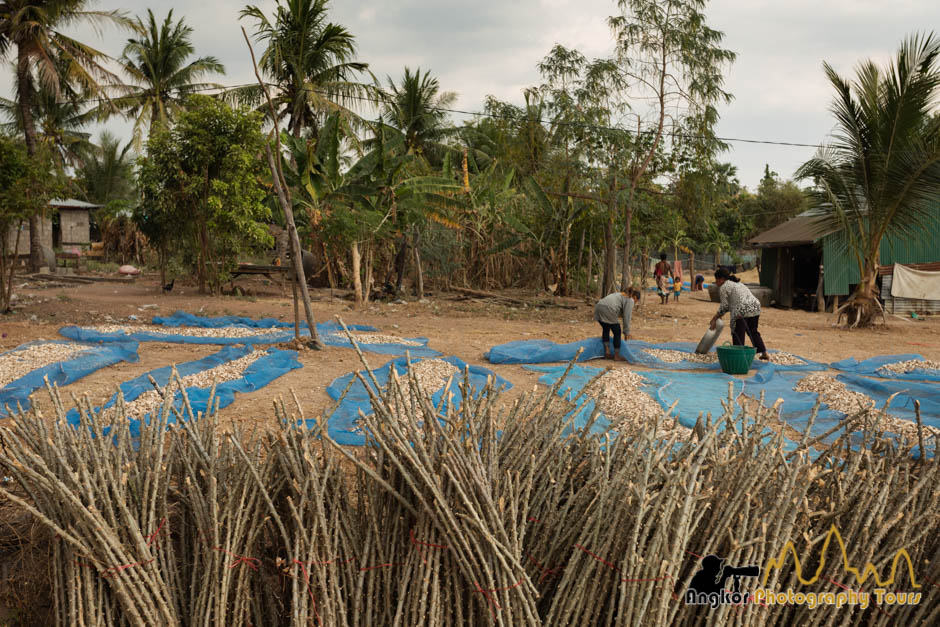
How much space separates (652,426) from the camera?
2443 millimetres

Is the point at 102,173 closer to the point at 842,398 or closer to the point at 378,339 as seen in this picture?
the point at 378,339

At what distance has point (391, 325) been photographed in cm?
1144

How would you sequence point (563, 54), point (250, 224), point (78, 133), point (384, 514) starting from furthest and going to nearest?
point (78, 133)
point (563, 54)
point (250, 224)
point (384, 514)

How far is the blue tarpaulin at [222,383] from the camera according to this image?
530cm

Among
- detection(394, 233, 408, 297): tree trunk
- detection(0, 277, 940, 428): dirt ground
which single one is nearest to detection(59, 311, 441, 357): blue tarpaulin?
detection(0, 277, 940, 428): dirt ground

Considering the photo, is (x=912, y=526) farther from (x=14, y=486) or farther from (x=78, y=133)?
(x=78, y=133)

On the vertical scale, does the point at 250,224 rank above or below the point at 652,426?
above

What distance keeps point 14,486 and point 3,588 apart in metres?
0.45

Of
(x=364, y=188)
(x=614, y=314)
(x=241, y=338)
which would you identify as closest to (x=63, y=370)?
(x=241, y=338)

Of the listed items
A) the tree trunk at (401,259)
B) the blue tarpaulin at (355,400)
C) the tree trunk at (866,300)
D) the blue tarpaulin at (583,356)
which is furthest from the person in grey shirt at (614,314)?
the tree trunk at (401,259)

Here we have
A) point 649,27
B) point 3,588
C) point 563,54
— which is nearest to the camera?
point 3,588

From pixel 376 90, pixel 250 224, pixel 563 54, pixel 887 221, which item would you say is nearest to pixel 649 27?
pixel 563 54

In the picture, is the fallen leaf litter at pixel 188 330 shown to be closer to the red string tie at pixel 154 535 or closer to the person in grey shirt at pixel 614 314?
the person in grey shirt at pixel 614 314

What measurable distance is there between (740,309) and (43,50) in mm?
19262
